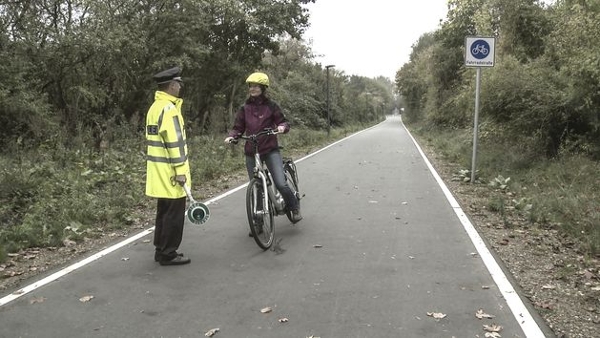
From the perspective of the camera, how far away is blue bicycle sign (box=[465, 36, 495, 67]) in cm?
1070

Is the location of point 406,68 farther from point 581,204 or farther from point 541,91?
point 581,204

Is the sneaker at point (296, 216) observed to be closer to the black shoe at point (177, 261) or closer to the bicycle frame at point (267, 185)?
the bicycle frame at point (267, 185)

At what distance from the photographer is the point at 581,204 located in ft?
26.1

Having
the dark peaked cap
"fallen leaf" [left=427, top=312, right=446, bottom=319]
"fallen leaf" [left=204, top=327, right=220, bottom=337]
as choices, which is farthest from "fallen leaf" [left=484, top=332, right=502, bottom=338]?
the dark peaked cap

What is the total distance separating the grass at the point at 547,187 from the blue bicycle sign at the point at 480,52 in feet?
7.91

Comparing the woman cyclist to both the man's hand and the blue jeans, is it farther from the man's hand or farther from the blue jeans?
the man's hand

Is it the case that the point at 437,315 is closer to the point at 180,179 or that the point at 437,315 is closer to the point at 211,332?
the point at 211,332

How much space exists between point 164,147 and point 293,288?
195cm

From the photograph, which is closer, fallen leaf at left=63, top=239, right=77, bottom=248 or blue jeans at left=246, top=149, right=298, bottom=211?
fallen leaf at left=63, top=239, right=77, bottom=248

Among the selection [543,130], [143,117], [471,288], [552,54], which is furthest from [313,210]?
[143,117]

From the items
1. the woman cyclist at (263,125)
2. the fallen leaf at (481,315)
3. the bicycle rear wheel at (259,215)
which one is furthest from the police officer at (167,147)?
the fallen leaf at (481,315)

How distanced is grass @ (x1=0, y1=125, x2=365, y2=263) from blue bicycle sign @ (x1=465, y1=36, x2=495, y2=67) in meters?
6.24

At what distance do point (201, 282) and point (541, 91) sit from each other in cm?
986

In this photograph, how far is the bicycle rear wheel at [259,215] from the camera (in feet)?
19.3
